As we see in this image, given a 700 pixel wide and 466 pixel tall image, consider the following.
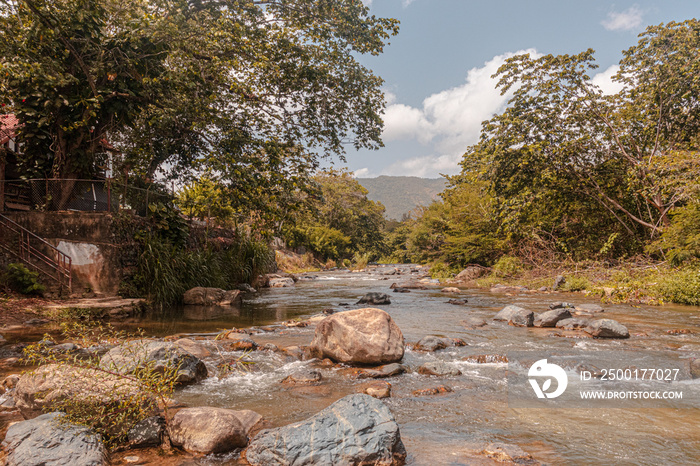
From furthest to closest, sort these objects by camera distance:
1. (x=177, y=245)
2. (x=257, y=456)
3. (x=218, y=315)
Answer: (x=177, y=245), (x=218, y=315), (x=257, y=456)

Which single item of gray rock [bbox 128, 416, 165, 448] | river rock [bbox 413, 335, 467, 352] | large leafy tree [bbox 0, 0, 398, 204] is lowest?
river rock [bbox 413, 335, 467, 352]

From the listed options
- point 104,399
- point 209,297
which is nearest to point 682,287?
point 104,399

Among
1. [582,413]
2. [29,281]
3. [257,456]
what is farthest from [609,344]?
[29,281]

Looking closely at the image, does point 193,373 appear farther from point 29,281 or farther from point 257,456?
point 29,281

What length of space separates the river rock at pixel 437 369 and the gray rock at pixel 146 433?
3340mm

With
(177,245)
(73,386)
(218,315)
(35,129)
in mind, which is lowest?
(218,315)

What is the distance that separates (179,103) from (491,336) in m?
8.73

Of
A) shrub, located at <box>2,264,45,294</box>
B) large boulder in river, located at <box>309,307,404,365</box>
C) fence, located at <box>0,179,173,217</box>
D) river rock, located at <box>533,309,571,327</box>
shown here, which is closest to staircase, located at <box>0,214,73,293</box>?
shrub, located at <box>2,264,45,294</box>

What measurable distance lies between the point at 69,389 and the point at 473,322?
308 inches

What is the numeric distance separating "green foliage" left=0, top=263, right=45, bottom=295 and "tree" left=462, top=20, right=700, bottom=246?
15.9m

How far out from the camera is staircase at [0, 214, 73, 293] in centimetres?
1054

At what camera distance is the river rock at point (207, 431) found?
10.7 ft

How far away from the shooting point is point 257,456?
A: 10.1 feet

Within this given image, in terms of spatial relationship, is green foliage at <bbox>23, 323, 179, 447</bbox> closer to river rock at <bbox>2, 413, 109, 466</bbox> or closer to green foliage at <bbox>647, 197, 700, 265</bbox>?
river rock at <bbox>2, 413, 109, 466</bbox>
